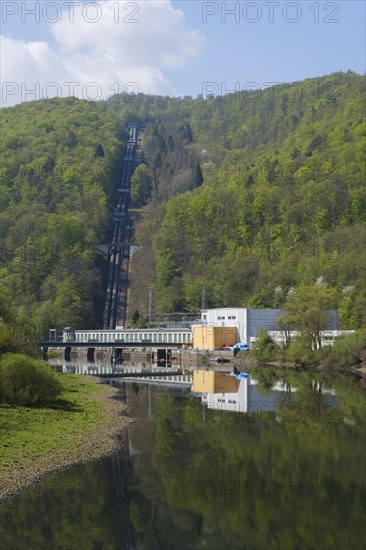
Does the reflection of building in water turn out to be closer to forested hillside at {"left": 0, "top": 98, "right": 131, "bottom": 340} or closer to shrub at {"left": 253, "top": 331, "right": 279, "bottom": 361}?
shrub at {"left": 253, "top": 331, "right": 279, "bottom": 361}

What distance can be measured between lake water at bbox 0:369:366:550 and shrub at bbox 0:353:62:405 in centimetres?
431

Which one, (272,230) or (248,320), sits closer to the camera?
(248,320)

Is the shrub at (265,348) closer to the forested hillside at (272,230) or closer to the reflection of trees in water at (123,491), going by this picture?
the forested hillside at (272,230)

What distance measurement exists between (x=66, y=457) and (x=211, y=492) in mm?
5217

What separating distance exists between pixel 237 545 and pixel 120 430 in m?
13.8

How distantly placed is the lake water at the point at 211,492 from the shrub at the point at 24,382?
170 inches

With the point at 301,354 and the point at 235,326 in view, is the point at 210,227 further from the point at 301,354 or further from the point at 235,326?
the point at 301,354

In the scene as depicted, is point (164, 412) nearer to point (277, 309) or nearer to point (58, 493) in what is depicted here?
point (58, 493)

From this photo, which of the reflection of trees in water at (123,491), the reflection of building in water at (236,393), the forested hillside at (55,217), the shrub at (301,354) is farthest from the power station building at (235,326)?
the reflection of trees in water at (123,491)

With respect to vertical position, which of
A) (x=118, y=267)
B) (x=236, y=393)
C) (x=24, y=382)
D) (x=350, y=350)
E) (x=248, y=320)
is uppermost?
(x=118, y=267)

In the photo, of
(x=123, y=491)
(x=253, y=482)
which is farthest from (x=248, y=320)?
(x=123, y=491)

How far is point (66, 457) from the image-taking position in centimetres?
2491

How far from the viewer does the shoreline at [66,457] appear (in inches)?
834

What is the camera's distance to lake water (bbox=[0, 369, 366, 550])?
1817 centimetres
